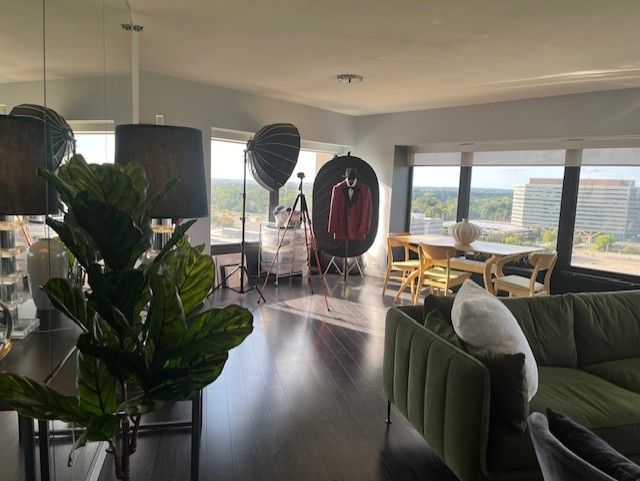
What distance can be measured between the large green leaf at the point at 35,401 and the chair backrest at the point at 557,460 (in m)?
1.05

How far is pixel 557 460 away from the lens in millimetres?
1047

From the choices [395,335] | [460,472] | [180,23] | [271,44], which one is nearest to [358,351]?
[395,335]

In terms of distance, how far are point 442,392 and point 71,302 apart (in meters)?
1.61

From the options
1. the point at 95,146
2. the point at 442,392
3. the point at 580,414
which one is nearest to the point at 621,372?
the point at 580,414

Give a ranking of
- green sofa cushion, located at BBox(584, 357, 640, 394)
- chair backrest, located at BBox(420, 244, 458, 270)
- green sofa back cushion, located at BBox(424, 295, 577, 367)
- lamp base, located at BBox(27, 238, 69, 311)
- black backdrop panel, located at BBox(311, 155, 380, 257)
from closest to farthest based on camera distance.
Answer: lamp base, located at BBox(27, 238, 69, 311), green sofa cushion, located at BBox(584, 357, 640, 394), green sofa back cushion, located at BBox(424, 295, 577, 367), chair backrest, located at BBox(420, 244, 458, 270), black backdrop panel, located at BBox(311, 155, 380, 257)

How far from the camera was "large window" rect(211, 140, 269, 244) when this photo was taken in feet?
18.8

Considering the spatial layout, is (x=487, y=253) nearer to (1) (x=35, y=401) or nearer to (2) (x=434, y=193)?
(2) (x=434, y=193)

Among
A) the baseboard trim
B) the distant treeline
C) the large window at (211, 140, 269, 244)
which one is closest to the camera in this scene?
the baseboard trim

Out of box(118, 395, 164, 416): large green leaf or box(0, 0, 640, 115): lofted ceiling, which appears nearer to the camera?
box(118, 395, 164, 416): large green leaf

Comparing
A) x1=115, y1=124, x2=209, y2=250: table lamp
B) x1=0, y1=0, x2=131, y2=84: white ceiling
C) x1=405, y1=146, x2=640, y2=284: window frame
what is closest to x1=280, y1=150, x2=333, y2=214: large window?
x1=405, y1=146, x2=640, y2=284: window frame

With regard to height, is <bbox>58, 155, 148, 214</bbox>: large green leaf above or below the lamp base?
above

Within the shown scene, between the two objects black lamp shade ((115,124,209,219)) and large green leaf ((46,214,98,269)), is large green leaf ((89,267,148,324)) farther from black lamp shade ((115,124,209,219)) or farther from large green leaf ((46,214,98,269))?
black lamp shade ((115,124,209,219))

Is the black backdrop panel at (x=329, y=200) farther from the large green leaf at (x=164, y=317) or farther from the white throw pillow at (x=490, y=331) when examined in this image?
the large green leaf at (x=164, y=317)

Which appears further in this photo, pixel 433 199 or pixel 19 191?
pixel 433 199
